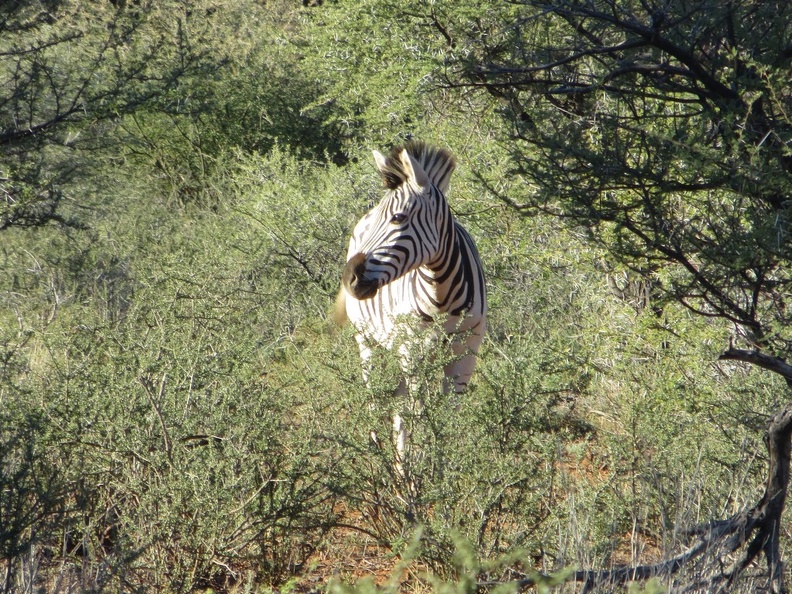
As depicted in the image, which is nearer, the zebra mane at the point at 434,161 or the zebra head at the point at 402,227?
the zebra head at the point at 402,227

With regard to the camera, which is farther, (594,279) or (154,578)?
(594,279)

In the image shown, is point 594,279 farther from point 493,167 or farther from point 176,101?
point 176,101

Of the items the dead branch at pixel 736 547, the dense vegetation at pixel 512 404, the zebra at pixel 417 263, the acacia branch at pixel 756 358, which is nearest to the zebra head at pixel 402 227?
the zebra at pixel 417 263

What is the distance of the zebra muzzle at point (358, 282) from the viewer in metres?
4.89

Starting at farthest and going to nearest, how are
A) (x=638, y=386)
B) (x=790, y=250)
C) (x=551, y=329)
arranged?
(x=551, y=329)
(x=638, y=386)
(x=790, y=250)

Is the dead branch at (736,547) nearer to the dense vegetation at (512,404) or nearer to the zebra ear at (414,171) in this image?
the dense vegetation at (512,404)

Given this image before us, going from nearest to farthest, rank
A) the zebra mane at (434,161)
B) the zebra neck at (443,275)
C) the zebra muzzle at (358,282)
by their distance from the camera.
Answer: the zebra muzzle at (358,282) < the zebra neck at (443,275) < the zebra mane at (434,161)

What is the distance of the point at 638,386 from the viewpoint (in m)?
6.06

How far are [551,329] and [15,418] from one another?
4322mm

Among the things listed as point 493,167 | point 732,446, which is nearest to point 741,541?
point 732,446

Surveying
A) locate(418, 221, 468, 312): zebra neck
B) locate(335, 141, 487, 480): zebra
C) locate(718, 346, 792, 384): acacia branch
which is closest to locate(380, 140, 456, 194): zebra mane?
locate(335, 141, 487, 480): zebra

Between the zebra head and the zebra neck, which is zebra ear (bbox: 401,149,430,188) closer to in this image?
the zebra head

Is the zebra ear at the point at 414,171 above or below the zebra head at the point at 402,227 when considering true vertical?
above

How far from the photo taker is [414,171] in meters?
5.46
